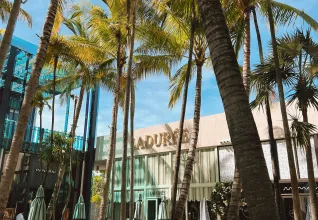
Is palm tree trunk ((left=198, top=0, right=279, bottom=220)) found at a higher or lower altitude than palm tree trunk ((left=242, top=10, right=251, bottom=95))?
lower

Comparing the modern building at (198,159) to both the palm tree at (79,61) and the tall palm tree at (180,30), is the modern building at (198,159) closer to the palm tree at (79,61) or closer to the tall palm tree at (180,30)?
the palm tree at (79,61)

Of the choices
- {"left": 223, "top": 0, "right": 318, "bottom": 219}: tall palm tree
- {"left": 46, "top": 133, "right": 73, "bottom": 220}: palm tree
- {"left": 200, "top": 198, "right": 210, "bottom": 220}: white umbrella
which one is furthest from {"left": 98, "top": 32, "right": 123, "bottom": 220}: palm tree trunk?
{"left": 200, "top": 198, "right": 210, "bottom": 220}: white umbrella

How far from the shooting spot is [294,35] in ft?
A: 26.5

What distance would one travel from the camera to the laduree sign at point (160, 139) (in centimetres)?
1733

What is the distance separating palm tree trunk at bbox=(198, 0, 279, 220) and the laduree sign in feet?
45.5

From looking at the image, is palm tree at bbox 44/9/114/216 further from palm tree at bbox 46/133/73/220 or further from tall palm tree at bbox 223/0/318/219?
tall palm tree at bbox 223/0/318/219

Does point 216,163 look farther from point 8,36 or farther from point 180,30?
point 8,36

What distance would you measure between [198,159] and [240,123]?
14106 mm

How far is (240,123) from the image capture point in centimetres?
297

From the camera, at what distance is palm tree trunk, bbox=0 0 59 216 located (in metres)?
5.99

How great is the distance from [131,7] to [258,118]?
24.7 feet

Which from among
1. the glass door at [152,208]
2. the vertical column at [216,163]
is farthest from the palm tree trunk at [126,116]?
the glass door at [152,208]

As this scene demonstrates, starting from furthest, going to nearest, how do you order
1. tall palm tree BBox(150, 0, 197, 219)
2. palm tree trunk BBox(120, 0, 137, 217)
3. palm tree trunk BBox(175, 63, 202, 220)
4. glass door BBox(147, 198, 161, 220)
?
glass door BBox(147, 198, 161, 220)
palm tree trunk BBox(120, 0, 137, 217)
palm tree trunk BBox(175, 63, 202, 220)
tall palm tree BBox(150, 0, 197, 219)

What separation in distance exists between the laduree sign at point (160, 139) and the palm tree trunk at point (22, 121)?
10905mm
